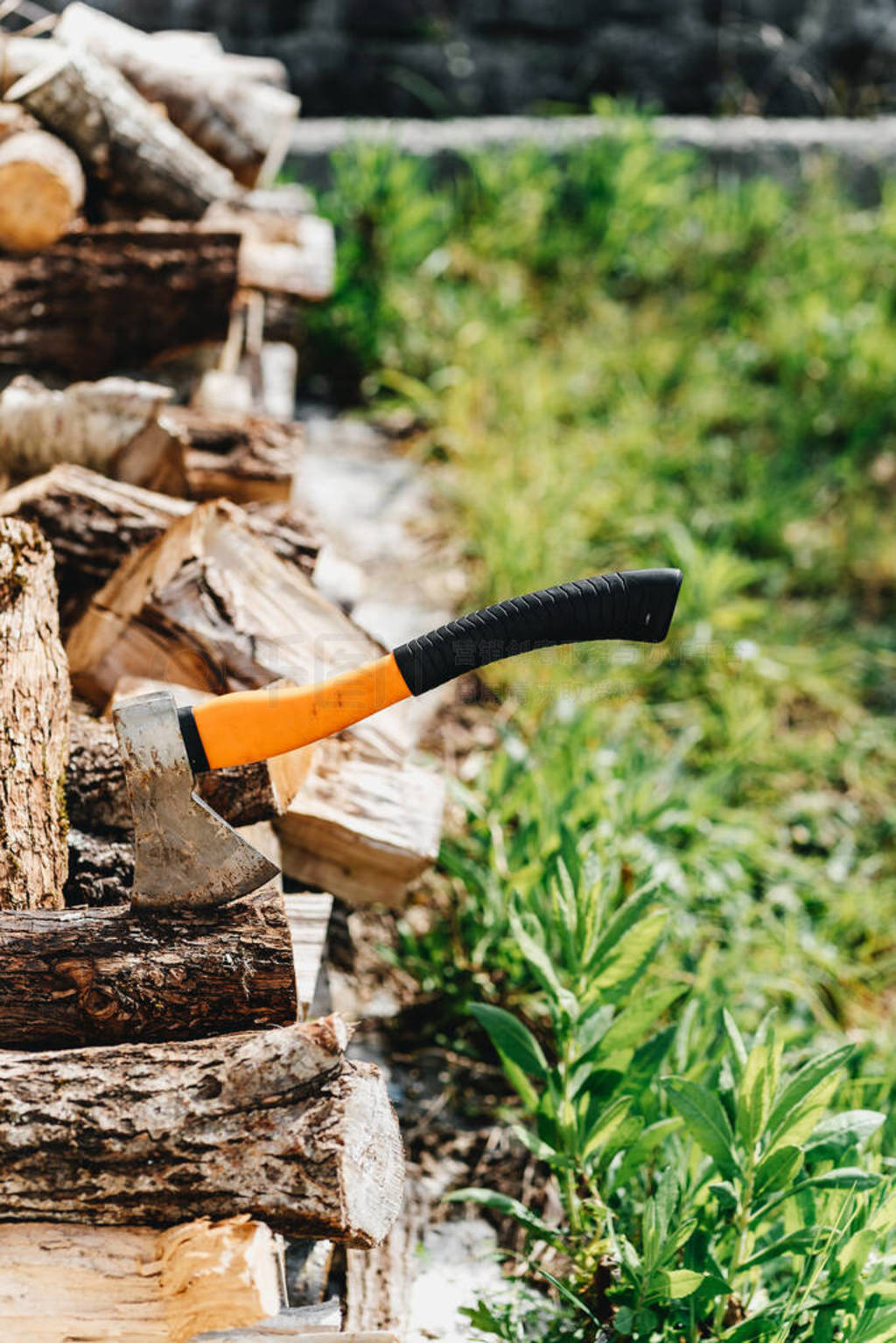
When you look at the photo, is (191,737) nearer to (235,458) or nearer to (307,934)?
(307,934)

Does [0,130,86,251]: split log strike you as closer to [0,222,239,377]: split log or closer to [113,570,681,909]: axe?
[0,222,239,377]: split log

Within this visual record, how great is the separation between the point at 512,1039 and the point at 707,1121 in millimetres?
293

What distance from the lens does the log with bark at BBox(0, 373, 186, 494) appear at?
6.51 feet

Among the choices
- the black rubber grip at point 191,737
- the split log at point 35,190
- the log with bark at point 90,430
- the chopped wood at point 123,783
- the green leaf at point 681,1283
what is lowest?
the green leaf at point 681,1283

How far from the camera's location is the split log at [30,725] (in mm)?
1397

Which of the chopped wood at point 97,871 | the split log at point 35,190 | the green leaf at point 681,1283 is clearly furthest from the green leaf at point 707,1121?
the split log at point 35,190

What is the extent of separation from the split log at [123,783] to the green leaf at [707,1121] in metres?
0.63

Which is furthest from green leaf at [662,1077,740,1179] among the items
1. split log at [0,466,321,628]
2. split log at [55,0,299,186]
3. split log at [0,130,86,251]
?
split log at [55,0,299,186]

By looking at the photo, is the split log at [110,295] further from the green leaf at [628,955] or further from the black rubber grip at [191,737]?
the green leaf at [628,955]

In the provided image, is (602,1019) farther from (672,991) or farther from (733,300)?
(733,300)

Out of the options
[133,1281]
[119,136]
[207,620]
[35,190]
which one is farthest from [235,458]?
[133,1281]

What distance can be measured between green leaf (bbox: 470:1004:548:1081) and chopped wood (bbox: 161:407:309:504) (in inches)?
43.1

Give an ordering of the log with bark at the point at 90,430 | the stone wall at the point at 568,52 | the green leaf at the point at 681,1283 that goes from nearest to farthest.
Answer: the green leaf at the point at 681,1283 → the log with bark at the point at 90,430 → the stone wall at the point at 568,52

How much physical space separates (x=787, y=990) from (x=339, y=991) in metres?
0.89
